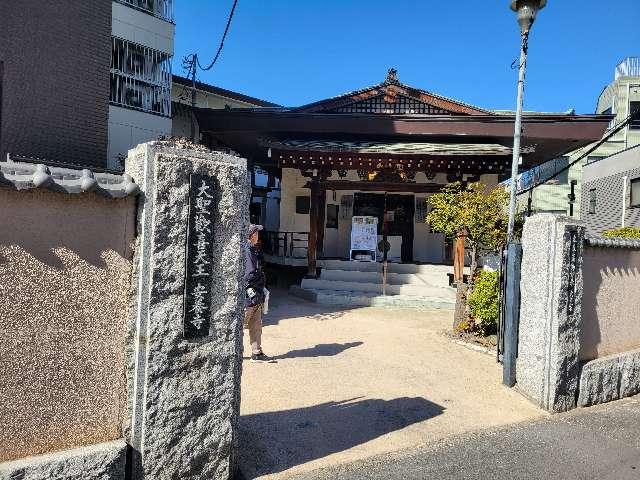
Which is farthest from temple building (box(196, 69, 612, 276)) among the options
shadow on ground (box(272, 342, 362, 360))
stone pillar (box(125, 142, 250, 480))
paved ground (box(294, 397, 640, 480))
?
stone pillar (box(125, 142, 250, 480))

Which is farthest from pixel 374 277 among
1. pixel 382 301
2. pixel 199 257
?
pixel 199 257

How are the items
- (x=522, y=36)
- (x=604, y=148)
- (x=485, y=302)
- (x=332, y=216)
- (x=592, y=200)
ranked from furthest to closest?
(x=604, y=148) → (x=592, y=200) → (x=332, y=216) → (x=485, y=302) → (x=522, y=36)

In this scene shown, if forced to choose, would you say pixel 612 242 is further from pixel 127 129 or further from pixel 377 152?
pixel 127 129

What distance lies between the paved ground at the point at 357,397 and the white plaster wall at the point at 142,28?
33.4ft

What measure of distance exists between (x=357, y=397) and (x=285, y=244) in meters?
8.45

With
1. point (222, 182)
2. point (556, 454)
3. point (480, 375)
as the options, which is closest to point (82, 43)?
point (222, 182)

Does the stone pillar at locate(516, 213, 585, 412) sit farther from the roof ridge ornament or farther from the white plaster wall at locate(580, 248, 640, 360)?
the roof ridge ornament

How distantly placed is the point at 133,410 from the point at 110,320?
0.59 metres

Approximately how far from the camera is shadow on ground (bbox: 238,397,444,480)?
3381mm

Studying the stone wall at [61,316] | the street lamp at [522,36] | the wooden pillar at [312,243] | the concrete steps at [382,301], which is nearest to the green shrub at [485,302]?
the street lamp at [522,36]

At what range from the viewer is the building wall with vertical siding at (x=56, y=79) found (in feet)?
25.5

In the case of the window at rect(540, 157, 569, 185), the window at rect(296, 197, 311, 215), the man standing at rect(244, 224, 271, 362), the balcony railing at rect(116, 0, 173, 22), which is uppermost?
the balcony railing at rect(116, 0, 173, 22)

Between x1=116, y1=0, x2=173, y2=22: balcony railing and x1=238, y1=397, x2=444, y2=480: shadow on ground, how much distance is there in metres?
13.2

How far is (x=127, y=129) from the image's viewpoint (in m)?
12.1
